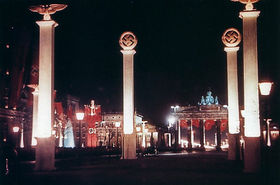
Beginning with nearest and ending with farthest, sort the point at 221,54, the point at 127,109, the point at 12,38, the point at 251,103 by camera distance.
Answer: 1. the point at 251,103
2. the point at 127,109
3. the point at 221,54
4. the point at 12,38

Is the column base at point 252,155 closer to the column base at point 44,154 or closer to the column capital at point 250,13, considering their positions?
the column capital at point 250,13

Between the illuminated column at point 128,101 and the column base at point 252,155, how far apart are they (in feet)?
23.0

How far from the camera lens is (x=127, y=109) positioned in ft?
61.1

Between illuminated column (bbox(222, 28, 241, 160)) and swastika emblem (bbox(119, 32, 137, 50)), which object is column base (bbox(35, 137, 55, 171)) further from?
illuminated column (bbox(222, 28, 241, 160))

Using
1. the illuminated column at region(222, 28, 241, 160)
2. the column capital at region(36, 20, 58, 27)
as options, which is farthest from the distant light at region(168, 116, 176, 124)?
the column capital at region(36, 20, 58, 27)

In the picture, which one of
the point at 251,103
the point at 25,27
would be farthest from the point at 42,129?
the point at 25,27

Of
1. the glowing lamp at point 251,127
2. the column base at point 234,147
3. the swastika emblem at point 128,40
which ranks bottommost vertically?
the column base at point 234,147

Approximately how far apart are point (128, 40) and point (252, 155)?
30.0ft

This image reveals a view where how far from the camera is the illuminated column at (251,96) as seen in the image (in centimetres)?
1227

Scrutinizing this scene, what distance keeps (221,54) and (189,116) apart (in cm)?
3228

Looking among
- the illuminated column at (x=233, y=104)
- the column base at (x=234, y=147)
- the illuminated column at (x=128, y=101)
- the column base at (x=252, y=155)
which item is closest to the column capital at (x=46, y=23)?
the illuminated column at (x=128, y=101)

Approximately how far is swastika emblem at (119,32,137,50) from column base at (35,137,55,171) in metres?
7.26

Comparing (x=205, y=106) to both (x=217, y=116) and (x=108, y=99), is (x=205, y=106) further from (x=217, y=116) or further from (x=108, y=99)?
(x=108, y=99)

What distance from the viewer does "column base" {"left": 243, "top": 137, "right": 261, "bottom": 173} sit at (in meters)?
12.2
